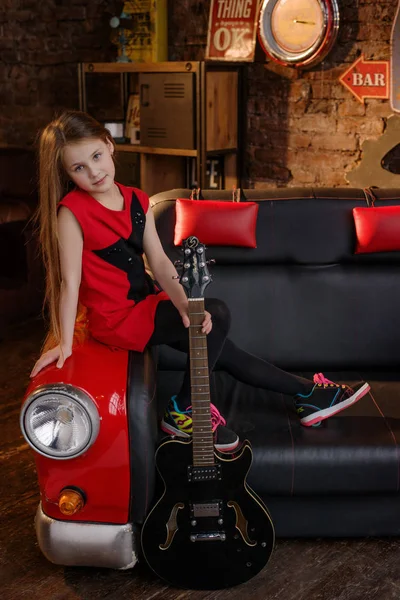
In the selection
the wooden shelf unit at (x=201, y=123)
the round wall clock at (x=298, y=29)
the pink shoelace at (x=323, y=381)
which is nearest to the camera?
the pink shoelace at (x=323, y=381)

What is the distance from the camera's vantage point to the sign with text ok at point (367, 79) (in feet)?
12.2

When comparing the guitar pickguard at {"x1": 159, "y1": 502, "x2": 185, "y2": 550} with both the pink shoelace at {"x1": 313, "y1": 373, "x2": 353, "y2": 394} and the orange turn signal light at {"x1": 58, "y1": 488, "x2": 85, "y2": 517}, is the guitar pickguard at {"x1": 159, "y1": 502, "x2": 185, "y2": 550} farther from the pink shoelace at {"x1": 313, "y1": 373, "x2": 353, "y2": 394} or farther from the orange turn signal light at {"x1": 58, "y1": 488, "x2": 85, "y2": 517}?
the pink shoelace at {"x1": 313, "y1": 373, "x2": 353, "y2": 394}

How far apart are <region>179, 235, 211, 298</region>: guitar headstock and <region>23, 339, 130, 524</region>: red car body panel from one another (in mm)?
264

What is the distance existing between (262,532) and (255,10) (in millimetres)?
2939

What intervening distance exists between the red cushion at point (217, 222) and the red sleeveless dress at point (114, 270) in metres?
0.31

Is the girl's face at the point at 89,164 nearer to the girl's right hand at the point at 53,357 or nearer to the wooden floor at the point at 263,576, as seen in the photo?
the girl's right hand at the point at 53,357

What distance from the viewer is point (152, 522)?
6.24 feet

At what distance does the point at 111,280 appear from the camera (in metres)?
2.12

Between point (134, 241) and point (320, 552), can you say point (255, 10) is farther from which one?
point (320, 552)

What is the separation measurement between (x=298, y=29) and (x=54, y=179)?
2.19m

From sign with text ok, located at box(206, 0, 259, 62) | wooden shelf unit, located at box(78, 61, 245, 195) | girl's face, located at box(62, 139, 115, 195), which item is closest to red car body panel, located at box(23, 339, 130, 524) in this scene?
girl's face, located at box(62, 139, 115, 195)

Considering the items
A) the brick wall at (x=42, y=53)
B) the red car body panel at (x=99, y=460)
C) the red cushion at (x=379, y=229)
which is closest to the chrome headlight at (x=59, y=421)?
the red car body panel at (x=99, y=460)

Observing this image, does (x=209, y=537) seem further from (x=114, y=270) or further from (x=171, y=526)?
(x=114, y=270)

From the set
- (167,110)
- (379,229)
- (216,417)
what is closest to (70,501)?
(216,417)
